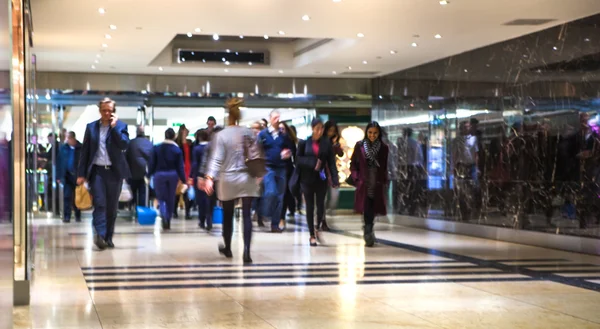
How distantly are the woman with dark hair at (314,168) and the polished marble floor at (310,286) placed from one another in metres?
0.56

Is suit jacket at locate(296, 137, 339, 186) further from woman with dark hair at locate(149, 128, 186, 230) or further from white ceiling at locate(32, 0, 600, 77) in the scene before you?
woman with dark hair at locate(149, 128, 186, 230)

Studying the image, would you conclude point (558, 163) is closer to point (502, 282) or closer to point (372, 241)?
point (372, 241)

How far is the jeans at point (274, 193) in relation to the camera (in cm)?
1420

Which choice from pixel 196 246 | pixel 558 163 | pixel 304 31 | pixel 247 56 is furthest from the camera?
pixel 247 56

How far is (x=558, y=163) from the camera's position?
41.2 ft

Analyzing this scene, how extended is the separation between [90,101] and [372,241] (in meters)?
10.3

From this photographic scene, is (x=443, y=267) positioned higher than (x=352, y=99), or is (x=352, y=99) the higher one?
(x=352, y=99)

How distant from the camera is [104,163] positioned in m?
10.5

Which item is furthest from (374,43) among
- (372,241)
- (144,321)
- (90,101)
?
(144,321)

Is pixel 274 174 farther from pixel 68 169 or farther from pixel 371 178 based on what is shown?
pixel 68 169

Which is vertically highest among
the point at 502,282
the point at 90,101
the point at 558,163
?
the point at 90,101

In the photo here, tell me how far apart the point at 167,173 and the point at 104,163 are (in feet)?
15.0

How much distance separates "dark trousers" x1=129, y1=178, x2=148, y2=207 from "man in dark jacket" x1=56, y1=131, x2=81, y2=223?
110 centimetres

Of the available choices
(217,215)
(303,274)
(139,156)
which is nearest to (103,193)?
(303,274)
